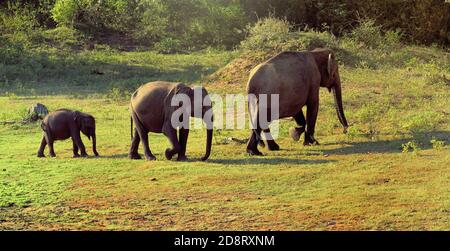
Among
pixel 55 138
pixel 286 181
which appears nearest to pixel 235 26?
pixel 55 138

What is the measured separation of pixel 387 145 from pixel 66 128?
5004 mm

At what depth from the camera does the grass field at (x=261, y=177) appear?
26.6 ft

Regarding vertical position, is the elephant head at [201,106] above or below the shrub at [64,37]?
below

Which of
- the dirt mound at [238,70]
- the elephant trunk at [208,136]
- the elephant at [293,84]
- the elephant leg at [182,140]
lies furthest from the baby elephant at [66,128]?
the dirt mound at [238,70]

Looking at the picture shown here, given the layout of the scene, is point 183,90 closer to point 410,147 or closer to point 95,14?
point 410,147

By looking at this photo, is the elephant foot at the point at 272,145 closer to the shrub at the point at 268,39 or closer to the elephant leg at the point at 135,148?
the elephant leg at the point at 135,148

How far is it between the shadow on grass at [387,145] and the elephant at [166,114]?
2.02 meters

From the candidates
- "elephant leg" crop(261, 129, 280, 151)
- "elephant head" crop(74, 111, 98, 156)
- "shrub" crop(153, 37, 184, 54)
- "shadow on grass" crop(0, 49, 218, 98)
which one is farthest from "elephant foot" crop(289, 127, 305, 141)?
"shrub" crop(153, 37, 184, 54)

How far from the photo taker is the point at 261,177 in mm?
9953

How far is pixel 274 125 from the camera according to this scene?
1391cm

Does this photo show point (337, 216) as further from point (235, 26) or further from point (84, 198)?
point (235, 26)

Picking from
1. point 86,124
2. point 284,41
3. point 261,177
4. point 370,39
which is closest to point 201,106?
point 261,177

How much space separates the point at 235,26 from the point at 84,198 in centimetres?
2091
